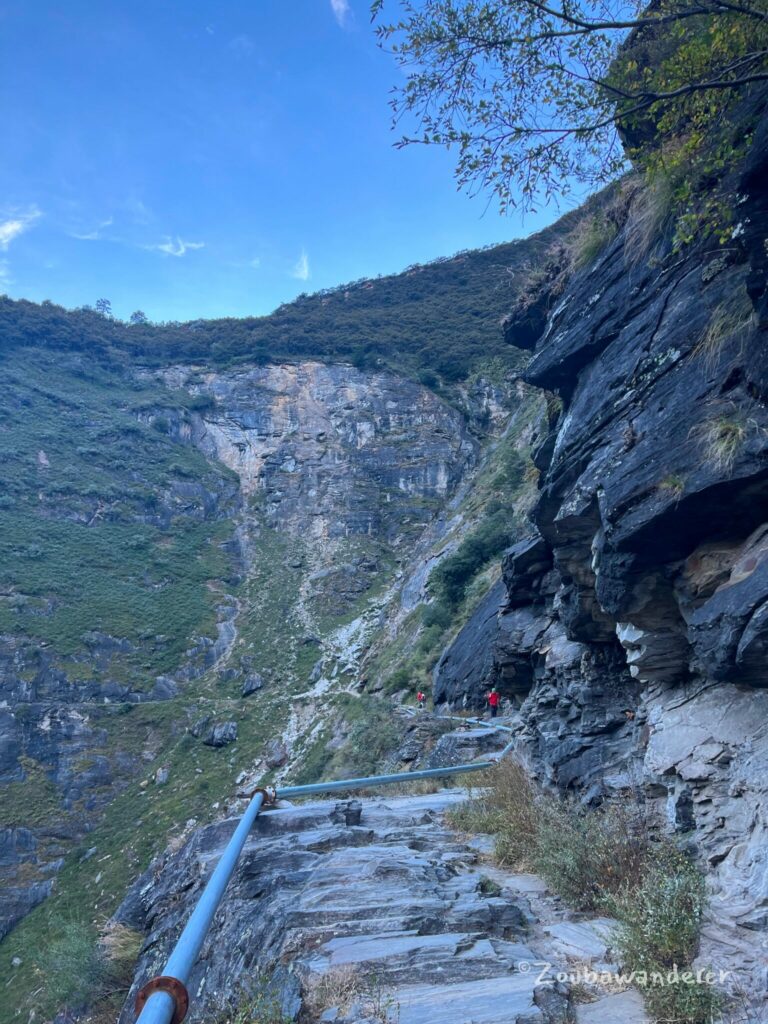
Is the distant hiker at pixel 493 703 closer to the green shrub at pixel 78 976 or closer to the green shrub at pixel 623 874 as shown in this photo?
the green shrub at pixel 623 874

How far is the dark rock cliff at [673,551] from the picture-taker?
154 inches

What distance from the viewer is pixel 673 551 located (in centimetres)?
489

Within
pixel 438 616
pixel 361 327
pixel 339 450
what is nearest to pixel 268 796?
pixel 438 616

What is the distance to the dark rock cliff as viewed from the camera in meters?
3.90

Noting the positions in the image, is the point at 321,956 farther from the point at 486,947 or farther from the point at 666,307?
the point at 666,307

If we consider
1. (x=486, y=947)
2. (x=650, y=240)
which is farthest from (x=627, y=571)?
(x=650, y=240)

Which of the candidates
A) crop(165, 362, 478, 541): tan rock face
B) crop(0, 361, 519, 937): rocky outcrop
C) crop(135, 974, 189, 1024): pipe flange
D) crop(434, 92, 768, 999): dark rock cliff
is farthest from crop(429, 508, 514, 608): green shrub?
crop(135, 974, 189, 1024): pipe flange

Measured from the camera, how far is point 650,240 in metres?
6.68

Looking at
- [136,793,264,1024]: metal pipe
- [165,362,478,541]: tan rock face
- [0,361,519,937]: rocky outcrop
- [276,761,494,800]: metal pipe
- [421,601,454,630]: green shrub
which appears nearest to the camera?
[136,793,264,1024]: metal pipe

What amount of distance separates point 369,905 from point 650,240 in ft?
23.8

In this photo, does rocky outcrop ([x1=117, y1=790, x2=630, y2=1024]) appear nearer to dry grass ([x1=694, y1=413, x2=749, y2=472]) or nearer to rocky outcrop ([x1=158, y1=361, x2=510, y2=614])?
dry grass ([x1=694, y1=413, x2=749, y2=472])

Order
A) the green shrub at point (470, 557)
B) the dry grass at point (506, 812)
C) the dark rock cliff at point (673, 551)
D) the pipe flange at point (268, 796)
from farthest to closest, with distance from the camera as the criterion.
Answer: the green shrub at point (470, 557)
the pipe flange at point (268, 796)
the dry grass at point (506, 812)
the dark rock cliff at point (673, 551)

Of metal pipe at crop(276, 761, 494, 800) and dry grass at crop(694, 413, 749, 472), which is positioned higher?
dry grass at crop(694, 413, 749, 472)

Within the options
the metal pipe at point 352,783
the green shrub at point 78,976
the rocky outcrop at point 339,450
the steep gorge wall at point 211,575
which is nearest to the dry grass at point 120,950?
the green shrub at point 78,976
